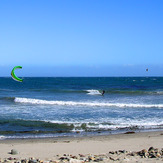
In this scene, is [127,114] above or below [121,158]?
above

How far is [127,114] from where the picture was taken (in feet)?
58.5

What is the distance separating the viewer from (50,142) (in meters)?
10.3

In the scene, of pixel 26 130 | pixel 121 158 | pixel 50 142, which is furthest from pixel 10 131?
pixel 121 158

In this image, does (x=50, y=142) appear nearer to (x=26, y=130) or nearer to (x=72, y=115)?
(x=26, y=130)

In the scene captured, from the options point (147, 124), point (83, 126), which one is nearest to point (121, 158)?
point (83, 126)

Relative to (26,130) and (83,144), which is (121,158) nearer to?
(83,144)

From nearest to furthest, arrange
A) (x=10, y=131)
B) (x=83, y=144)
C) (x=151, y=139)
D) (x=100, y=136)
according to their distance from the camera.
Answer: (x=83, y=144), (x=151, y=139), (x=100, y=136), (x=10, y=131)

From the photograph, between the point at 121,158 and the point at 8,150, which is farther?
the point at 8,150

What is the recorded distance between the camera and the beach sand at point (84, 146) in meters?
8.05

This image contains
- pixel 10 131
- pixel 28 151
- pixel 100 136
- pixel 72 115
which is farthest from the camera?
pixel 72 115

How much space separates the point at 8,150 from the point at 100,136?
412 cm

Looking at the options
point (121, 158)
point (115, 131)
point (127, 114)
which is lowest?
point (121, 158)

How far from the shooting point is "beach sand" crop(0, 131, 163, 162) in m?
8.05

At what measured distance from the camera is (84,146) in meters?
9.55
